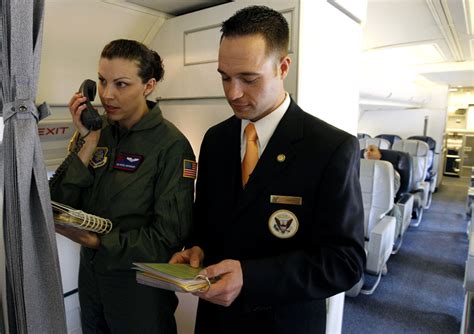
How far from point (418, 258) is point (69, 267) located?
172 inches

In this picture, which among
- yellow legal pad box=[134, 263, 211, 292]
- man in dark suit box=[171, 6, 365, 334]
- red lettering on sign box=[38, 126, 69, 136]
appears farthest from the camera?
red lettering on sign box=[38, 126, 69, 136]

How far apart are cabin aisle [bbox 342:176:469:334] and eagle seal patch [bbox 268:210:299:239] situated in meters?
2.42

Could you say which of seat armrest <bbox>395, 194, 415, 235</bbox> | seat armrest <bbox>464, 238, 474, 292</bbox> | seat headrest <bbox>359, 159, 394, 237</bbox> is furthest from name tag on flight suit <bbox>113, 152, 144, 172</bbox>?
seat armrest <bbox>395, 194, 415, 235</bbox>

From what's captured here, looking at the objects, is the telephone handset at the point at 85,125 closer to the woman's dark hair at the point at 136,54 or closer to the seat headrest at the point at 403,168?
the woman's dark hair at the point at 136,54

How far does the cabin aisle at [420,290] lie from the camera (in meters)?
3.11

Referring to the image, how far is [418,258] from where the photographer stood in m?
4.63

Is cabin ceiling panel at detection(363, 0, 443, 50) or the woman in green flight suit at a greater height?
cabin ceiling panel at detection(363, 0, 443, 50)

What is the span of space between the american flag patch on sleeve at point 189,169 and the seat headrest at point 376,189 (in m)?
2.80

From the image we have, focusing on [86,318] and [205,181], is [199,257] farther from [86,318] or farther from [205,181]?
[86,318]

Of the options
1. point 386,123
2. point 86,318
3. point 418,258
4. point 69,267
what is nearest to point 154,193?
point 86,318

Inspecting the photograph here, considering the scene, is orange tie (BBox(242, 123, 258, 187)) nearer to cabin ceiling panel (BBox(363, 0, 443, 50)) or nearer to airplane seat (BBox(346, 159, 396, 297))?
cabin ceiling panel (BBox(363, 0, 443, 50))

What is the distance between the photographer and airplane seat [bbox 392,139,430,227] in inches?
223

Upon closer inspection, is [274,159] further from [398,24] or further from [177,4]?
[398,24]

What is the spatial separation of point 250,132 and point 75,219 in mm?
621
